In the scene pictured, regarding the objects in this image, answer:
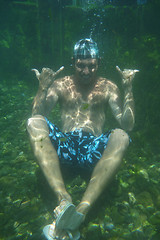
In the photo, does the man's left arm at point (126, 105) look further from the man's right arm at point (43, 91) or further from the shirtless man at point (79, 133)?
the man's right arm at point (43, 91)

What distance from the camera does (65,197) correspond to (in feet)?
8.30

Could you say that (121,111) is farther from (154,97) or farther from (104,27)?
(104,27)

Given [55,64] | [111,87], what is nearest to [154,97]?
[111,87]

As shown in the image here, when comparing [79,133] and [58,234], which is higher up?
[79,133]

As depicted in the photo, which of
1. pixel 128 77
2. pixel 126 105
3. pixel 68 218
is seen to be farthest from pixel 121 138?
pixel 68 218

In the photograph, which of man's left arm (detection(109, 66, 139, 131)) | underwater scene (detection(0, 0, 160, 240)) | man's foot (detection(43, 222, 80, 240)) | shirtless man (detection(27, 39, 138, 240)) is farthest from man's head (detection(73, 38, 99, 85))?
man's foot (detection(43, 222, 80, 240))

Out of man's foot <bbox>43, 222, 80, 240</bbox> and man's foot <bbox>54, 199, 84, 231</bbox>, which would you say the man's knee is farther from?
man's foot <bbox>43, 222, 80, 240</bbox>

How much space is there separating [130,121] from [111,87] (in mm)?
906

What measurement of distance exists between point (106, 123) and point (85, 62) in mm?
2213

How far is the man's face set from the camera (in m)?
3.68

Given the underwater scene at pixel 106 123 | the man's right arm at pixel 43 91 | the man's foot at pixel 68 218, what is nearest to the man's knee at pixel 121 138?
the underwater scene at pixel 106 123

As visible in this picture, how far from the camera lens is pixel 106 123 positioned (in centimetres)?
539

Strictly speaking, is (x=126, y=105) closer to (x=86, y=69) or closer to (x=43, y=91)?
(x=86, y=69)

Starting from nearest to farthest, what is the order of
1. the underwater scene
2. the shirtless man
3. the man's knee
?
the shirtless man → the underwater scene → the man's knee
